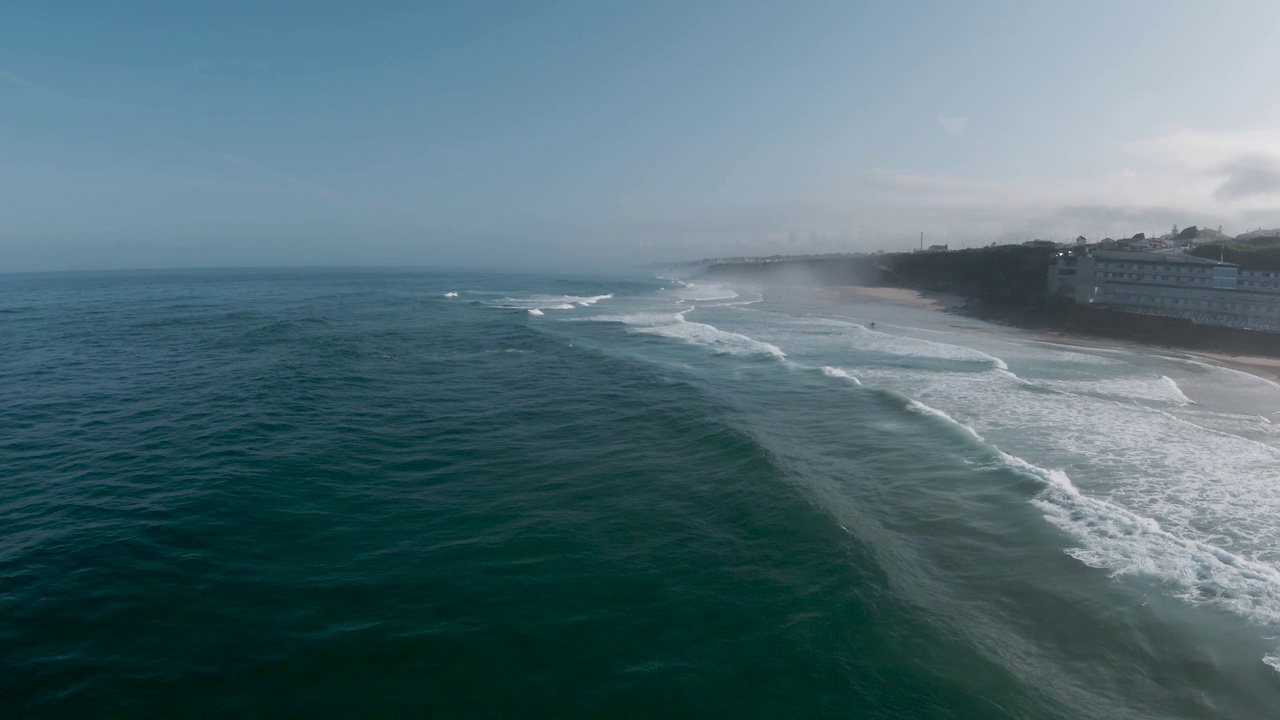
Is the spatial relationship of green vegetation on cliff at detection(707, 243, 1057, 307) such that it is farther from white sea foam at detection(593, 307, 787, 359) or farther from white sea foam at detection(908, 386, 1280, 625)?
white sea foam at detection(908, 386, 1280, 625)

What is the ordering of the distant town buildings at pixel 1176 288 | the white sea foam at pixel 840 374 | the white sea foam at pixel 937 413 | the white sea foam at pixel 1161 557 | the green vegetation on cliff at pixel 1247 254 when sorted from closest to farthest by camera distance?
the white sea foam at pixel 1161 557, the white sea foam at pixel 937 413, the white sea foam at pixel 840 374, the distant town buildings at pixel 1176 288, the green vegetation on cliff at pixel 1247 254

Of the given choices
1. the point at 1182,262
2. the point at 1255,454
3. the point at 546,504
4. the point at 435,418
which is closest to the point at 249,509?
the point at 546,504

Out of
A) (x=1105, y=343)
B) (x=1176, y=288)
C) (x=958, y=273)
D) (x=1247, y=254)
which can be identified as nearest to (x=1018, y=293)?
(x=1247, y=254)

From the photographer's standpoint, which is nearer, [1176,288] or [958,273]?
[1176,288]

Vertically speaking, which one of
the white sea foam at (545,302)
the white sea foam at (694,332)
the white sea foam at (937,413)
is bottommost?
the white sea foam at (937,413)

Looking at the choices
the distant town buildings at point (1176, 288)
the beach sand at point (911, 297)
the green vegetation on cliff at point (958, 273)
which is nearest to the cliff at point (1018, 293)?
the green vegetation on cliff at point (958, 273)

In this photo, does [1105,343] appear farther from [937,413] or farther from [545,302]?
[545,302]

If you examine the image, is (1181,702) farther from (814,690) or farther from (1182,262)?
(1182,262)

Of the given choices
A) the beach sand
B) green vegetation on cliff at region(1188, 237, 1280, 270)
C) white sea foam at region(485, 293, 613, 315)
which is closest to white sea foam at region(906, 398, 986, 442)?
green vegetation on cliff at region(1188, 237, 1280, 270)

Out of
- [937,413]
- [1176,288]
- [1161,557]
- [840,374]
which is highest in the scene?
[1176,288]

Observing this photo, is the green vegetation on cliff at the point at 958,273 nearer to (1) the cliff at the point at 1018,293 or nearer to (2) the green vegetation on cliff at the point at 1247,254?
(1) the cliff at the point at 1018,293
